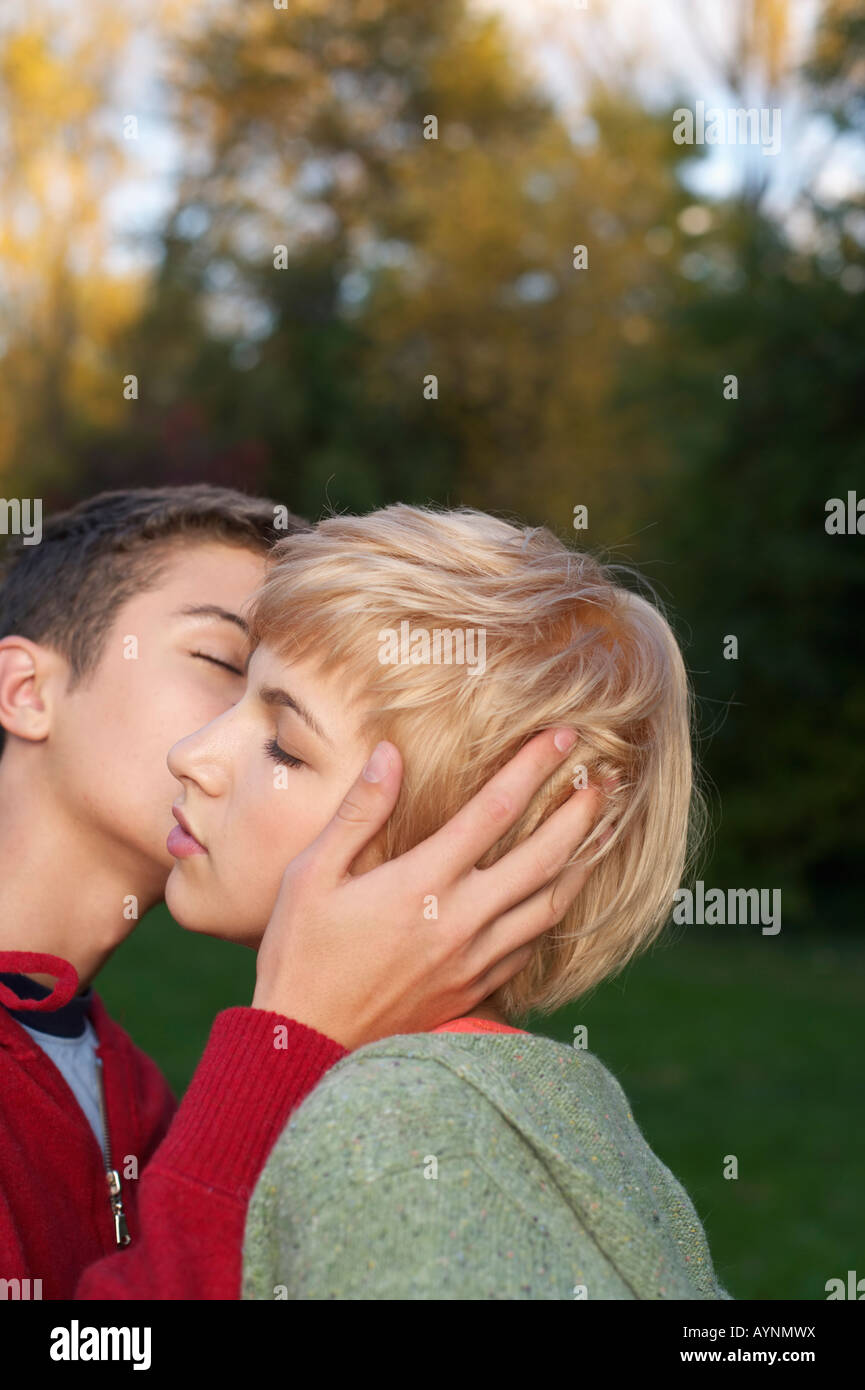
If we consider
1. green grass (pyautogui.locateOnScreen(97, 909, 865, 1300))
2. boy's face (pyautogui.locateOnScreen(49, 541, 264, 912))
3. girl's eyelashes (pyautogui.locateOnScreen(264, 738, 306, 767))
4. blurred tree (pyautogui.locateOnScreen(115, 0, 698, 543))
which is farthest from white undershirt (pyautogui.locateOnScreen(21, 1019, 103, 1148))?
blurred tree (pyautogui.locateOnScreen(115, 0, 698, 543))

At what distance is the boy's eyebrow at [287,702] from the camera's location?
6.07 ft

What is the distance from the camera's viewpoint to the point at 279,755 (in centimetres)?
190

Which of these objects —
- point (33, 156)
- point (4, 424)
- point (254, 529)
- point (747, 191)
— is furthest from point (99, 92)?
point (254, 529)

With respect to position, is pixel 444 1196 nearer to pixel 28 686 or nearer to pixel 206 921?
pixel 206 921

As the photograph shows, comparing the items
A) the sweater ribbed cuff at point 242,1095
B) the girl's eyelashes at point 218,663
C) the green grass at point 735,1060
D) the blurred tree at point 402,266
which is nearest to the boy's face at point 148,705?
the girl's eyelashes at point 218,663

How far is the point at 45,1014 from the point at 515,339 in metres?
21.0

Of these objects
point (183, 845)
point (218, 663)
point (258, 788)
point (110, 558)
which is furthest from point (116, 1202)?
point (110, 558)

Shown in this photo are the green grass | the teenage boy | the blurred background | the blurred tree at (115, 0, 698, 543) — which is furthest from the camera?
the blurred tree at (115, 0, 698, 543)

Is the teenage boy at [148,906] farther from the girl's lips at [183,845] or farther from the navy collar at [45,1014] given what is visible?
the girl's lips at [183,845]

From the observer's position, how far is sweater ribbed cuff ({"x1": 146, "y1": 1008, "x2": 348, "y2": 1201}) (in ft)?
5.24

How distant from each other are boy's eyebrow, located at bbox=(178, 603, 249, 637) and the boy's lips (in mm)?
602

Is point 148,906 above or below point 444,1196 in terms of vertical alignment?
above

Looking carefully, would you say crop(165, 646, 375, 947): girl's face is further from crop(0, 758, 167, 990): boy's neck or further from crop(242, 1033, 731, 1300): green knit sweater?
crop(0, 758, 167, 990): boy's neck

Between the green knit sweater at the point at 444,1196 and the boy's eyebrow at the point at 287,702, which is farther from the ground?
the boy's eyebrow at the point at 287,702
